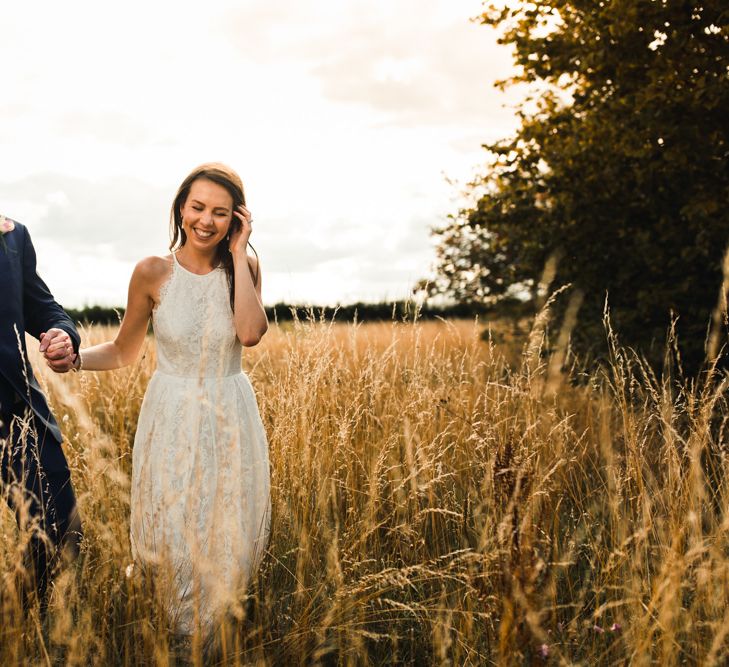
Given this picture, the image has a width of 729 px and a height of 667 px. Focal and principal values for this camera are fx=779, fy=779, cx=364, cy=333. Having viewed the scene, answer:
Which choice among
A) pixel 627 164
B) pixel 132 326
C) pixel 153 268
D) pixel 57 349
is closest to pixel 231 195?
pixel 153 268

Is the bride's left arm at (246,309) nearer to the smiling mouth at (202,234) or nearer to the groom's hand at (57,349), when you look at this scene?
the smiling mouth at (202,234)

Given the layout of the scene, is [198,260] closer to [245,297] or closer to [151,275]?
[151,275]

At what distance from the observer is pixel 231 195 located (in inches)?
124

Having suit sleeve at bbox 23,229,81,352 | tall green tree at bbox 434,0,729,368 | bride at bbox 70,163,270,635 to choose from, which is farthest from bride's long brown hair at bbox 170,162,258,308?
tall green tree at bbox 434,0,729,368

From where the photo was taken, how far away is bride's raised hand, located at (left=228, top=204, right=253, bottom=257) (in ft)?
10.2

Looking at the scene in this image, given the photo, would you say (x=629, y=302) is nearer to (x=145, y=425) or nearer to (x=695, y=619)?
(x=695, y=619)

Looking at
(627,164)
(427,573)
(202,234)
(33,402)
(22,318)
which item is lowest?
(427,573)

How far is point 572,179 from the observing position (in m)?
7.45

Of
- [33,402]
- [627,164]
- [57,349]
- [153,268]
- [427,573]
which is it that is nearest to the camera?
[57,349]

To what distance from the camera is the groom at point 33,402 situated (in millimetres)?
2809

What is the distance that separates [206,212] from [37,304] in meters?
0.74

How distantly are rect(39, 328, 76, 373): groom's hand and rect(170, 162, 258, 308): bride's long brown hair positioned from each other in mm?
633

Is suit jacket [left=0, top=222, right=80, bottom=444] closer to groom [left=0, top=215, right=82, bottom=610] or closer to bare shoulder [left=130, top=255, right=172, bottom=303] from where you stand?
groom [left=0, top=215, right=82, bottom=610]

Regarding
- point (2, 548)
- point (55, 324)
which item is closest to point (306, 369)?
point (55, 324)
